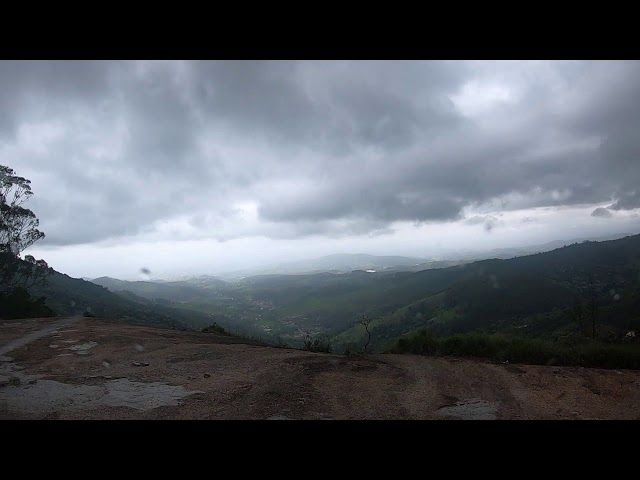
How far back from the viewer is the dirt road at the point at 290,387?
6.47 m

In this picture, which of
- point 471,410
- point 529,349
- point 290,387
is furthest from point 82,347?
point 529,349

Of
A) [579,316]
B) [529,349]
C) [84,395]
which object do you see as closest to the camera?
[84,395]

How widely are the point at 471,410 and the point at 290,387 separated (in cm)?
367

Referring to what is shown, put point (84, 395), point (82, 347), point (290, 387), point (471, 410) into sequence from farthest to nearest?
point (82, 347) < point (290, 387) < point (84, 395) < point (471, 410)

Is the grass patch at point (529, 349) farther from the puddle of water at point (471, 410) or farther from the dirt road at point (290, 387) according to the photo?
the puddle of water at point (471, 410)

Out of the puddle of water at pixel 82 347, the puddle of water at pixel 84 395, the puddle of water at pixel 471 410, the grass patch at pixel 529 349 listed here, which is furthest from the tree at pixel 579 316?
the puddle of water at pixel 82 347

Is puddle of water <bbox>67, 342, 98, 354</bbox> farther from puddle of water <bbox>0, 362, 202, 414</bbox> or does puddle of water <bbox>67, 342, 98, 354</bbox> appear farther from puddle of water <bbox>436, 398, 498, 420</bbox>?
puddle of water <bbox>436, 398, 498, 420</bbox>

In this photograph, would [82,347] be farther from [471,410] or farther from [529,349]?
[529,349]

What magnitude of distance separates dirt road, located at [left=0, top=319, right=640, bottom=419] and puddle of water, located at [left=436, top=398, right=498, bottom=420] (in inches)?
0.8

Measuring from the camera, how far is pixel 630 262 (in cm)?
10994

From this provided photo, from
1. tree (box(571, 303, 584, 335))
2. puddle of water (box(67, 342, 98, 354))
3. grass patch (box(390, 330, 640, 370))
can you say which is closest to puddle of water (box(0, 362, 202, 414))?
puddle of water (box(67, 342, 98, 354))

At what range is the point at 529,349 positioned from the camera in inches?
380

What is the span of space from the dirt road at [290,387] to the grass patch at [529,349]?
479 millimetres
